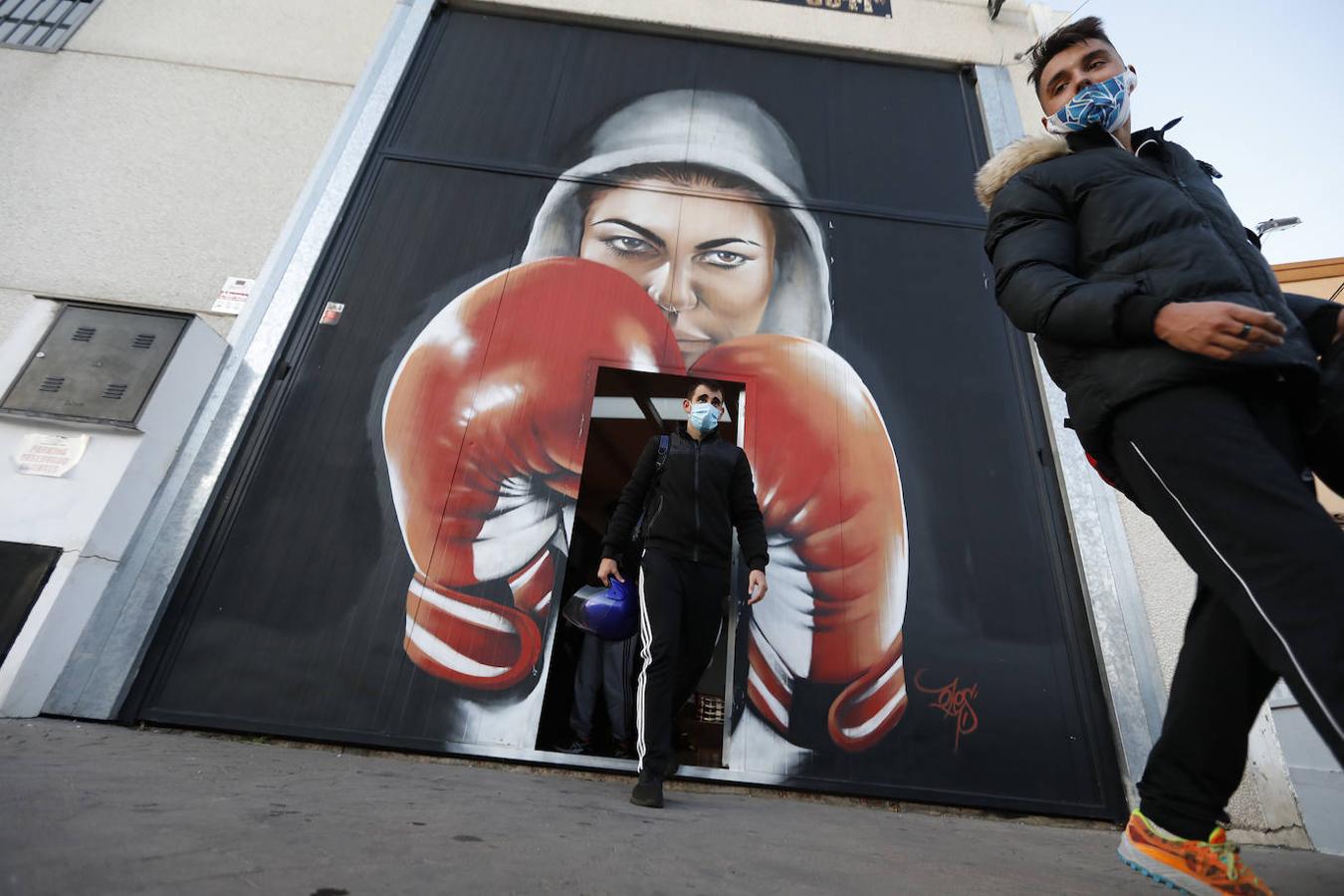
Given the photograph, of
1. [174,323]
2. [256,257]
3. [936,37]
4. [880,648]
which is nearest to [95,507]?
[174,323]

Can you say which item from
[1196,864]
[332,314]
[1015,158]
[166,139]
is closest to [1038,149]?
[1015,158]

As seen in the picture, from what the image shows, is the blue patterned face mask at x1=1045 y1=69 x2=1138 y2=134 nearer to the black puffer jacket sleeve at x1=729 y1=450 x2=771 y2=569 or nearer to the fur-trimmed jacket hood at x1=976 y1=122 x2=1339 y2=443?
the fur-trimmed jacket hood at x1=976 y1=122 x2=1339 y2=443

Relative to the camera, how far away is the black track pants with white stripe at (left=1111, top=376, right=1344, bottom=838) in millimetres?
1065

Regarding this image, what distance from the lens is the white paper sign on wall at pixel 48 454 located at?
303 cm

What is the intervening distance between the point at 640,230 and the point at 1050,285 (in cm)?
326

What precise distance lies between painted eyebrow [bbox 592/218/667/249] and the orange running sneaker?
3755 mm

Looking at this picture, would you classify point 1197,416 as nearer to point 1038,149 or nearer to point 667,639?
point 1038,149

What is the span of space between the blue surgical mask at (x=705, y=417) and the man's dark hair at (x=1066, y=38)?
5.64ft

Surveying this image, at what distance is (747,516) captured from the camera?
9.90 feet

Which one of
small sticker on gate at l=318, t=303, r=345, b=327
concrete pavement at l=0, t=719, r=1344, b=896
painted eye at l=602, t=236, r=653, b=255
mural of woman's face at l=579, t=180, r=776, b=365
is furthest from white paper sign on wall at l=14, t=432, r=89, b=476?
painted eye at l=602, t=236, r=653, b=255

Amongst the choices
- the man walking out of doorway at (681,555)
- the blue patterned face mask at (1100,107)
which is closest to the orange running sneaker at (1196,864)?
the man walking out of doorway at (681,555)

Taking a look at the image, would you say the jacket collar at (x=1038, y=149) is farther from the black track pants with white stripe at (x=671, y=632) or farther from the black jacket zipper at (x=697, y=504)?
the black track pants with white stripe at (x=671, y=632)
